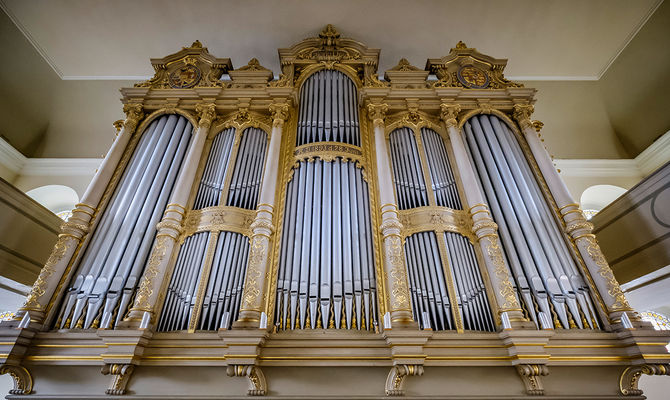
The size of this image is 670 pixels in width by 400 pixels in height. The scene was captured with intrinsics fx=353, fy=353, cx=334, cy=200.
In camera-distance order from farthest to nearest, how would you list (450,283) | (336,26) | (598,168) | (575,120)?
(575,120) → (598,168) → (336,26) → (450,283)

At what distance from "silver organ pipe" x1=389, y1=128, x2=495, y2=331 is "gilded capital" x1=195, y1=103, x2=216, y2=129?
10.1 feet

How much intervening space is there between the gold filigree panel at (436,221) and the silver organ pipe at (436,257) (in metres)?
0.08

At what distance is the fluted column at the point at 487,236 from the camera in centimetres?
382

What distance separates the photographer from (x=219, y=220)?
463 cm

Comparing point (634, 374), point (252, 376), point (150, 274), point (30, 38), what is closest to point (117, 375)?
point (150, 274)

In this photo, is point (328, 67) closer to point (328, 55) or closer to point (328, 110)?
point (328, 55)

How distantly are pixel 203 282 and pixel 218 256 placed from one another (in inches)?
14.6

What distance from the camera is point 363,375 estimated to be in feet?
11.8

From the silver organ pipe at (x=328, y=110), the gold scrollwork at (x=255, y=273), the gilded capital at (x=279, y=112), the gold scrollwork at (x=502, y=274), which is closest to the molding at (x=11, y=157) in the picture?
the gilded capital at (x=279, y=112)

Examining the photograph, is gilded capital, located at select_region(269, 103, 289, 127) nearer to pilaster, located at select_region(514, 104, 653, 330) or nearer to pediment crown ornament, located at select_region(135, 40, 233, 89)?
pediment crown ornament, located at select_region(135, 40, 233, 89)

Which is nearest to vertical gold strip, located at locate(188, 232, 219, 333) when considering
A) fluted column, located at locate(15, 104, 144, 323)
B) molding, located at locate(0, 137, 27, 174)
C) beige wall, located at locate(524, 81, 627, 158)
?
fluted column, located at locate(15, 104, 144, 323)

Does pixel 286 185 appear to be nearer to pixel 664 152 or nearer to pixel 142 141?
pixel 142 141

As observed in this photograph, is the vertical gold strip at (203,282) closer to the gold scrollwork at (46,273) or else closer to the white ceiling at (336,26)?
the gold scrollwork at (46,273)

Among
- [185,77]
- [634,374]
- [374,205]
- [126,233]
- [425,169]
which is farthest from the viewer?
[185,77]
